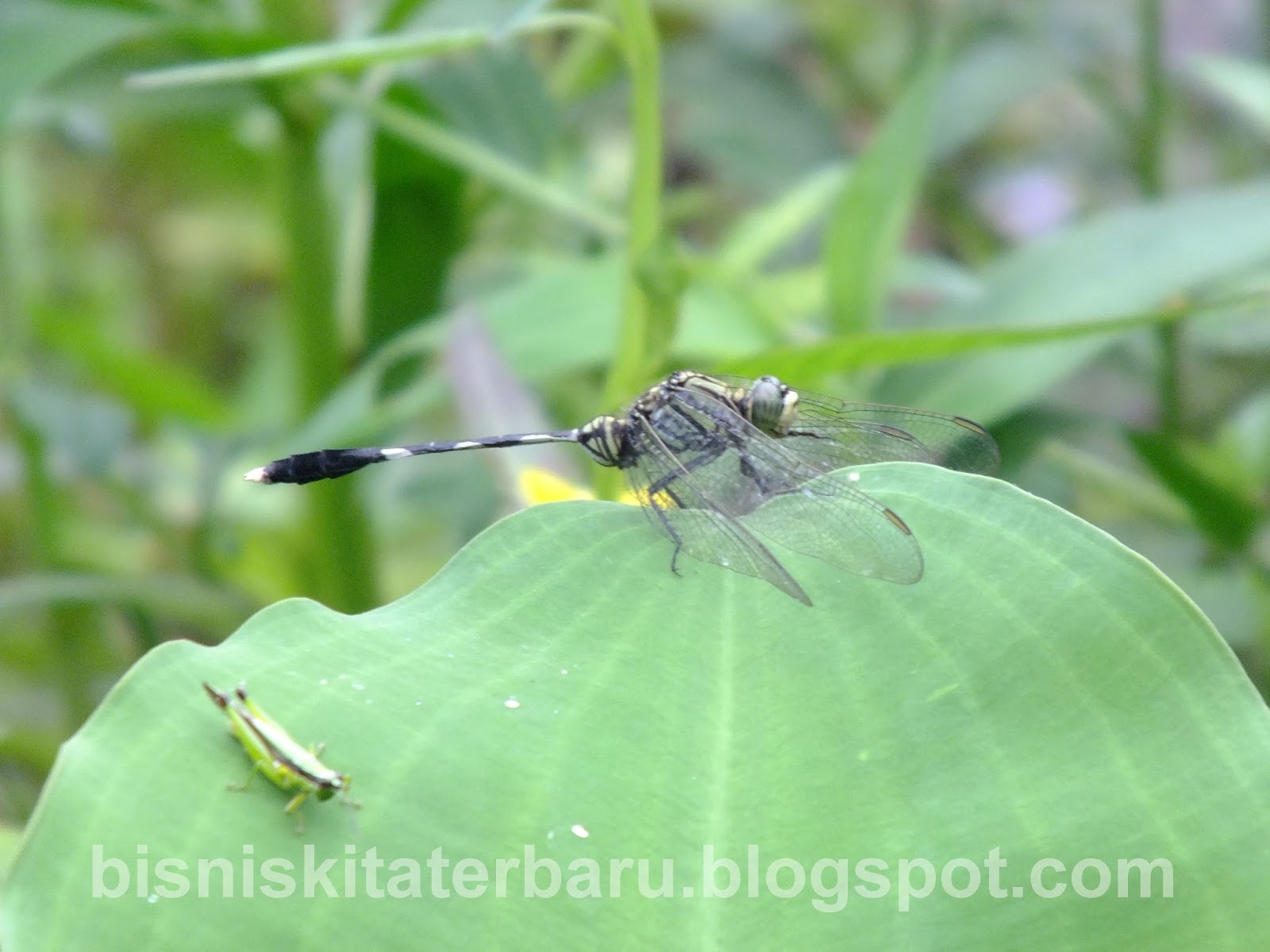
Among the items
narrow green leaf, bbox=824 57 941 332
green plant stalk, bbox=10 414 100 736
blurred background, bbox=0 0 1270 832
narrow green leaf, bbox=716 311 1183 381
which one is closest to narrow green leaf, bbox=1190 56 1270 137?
blurred background, bbox=0 0 1270 832

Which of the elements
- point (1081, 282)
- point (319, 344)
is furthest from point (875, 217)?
point (319, 344)

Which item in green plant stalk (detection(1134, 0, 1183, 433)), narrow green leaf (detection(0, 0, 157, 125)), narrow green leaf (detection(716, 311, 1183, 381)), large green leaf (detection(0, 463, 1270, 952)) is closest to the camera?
large green leaf (detection(0, 463, 1270, 952))

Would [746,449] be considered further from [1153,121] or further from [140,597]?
[1153,121]

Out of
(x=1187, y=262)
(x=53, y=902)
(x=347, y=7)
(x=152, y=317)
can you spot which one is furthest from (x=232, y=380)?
(x=53, y=902)

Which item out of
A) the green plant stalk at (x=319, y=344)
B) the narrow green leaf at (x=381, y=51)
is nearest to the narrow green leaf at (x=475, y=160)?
the green plant stalk at (x=319, y=344)

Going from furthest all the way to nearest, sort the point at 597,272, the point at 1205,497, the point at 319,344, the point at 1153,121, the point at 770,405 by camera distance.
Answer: the point at 1153,121, the point at 319,344, the point at 597,272, the point at 1205,497, the point at 770,405

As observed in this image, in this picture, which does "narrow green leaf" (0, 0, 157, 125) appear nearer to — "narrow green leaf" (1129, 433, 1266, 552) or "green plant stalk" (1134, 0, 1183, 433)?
"narrow green leaf" (1129, 433, 1266, 552)
